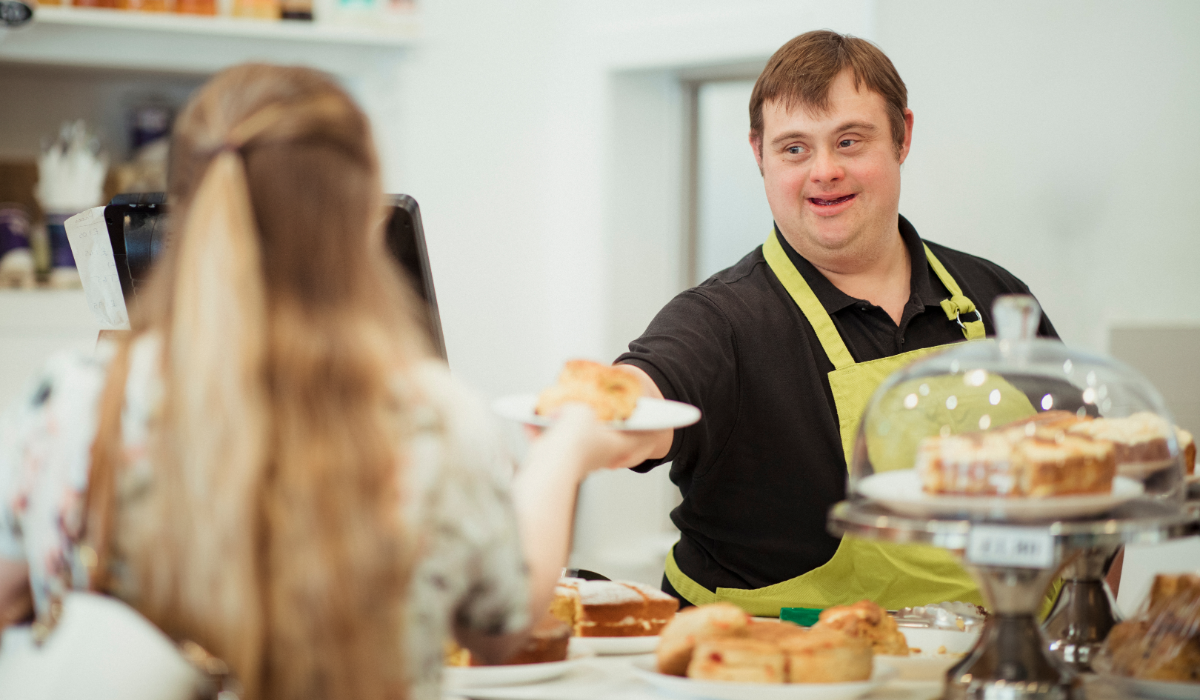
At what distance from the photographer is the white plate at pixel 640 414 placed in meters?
→ 1.12

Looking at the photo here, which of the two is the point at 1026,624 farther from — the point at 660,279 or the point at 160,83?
the point at 160,83

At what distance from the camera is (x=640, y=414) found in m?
1.19

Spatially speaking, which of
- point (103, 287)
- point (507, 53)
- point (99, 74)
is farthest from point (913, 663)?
point (99, 74)

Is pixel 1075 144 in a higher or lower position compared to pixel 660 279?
higher

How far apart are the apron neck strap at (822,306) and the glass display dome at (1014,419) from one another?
1.96 feet

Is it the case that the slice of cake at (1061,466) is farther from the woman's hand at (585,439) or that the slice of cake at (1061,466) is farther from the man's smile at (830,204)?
the man's smile at (830,204)

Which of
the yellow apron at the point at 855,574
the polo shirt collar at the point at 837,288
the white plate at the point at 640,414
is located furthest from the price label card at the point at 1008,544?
the polo shirt collar at the point at 837,288

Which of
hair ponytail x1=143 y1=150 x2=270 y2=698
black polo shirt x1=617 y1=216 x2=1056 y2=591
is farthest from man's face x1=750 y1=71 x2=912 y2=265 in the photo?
hair ponytail x1=143 y1=150 x2=270 y2=698

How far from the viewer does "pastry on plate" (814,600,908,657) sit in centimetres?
117

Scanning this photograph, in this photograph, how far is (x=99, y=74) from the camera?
3.22 m

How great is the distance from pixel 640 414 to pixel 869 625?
32 centimetres

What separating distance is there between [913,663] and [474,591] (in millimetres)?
510

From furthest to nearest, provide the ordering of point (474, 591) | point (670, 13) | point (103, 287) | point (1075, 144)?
point (670, 13), point (1075, 144), point (103, 287), point (474, 591)

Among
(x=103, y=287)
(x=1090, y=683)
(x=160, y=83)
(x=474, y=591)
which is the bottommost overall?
(x=1090, y=683)
